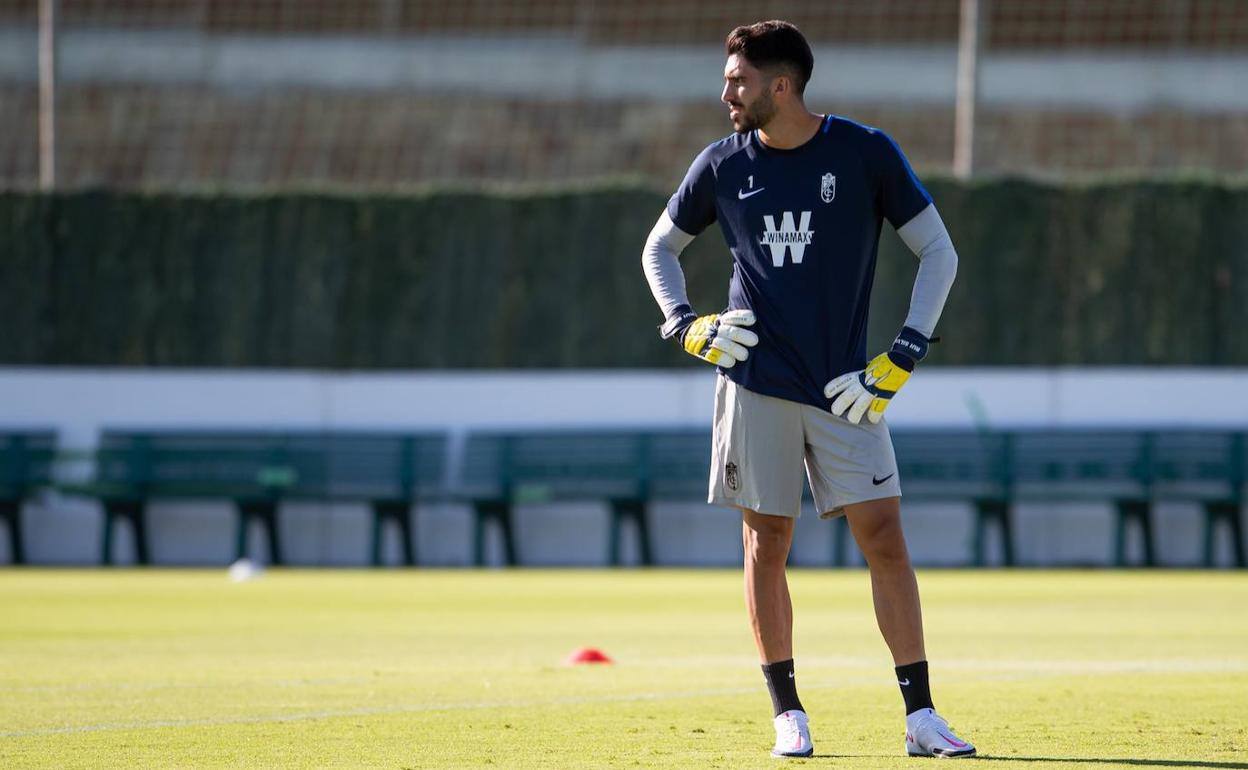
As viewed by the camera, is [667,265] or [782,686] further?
[667,265]

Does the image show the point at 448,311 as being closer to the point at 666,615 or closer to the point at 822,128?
the point at 666,615

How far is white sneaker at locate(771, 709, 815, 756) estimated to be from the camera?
594cm

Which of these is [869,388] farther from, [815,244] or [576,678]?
[576,678]

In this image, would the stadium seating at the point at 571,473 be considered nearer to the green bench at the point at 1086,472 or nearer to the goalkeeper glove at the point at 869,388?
the green bench at the point at 1086,472

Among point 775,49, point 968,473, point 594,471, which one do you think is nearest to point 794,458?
point 775,49

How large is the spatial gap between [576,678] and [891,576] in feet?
8.67

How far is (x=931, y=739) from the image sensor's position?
5.91 m

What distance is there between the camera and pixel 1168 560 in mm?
19406

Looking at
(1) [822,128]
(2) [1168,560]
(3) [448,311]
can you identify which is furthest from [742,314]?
(3) [448,311]

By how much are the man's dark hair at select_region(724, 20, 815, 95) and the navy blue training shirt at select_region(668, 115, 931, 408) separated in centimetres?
17

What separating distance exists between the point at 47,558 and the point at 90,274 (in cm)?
280

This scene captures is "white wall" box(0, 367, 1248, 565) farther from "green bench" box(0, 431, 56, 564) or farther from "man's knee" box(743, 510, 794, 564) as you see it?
"man's knee" box(743, 510, 794, 564)

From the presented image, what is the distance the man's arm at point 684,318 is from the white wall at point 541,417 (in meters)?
13.2

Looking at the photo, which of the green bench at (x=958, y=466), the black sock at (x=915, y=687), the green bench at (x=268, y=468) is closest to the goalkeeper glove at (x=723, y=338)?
the black sock at (x=915, y=687)
